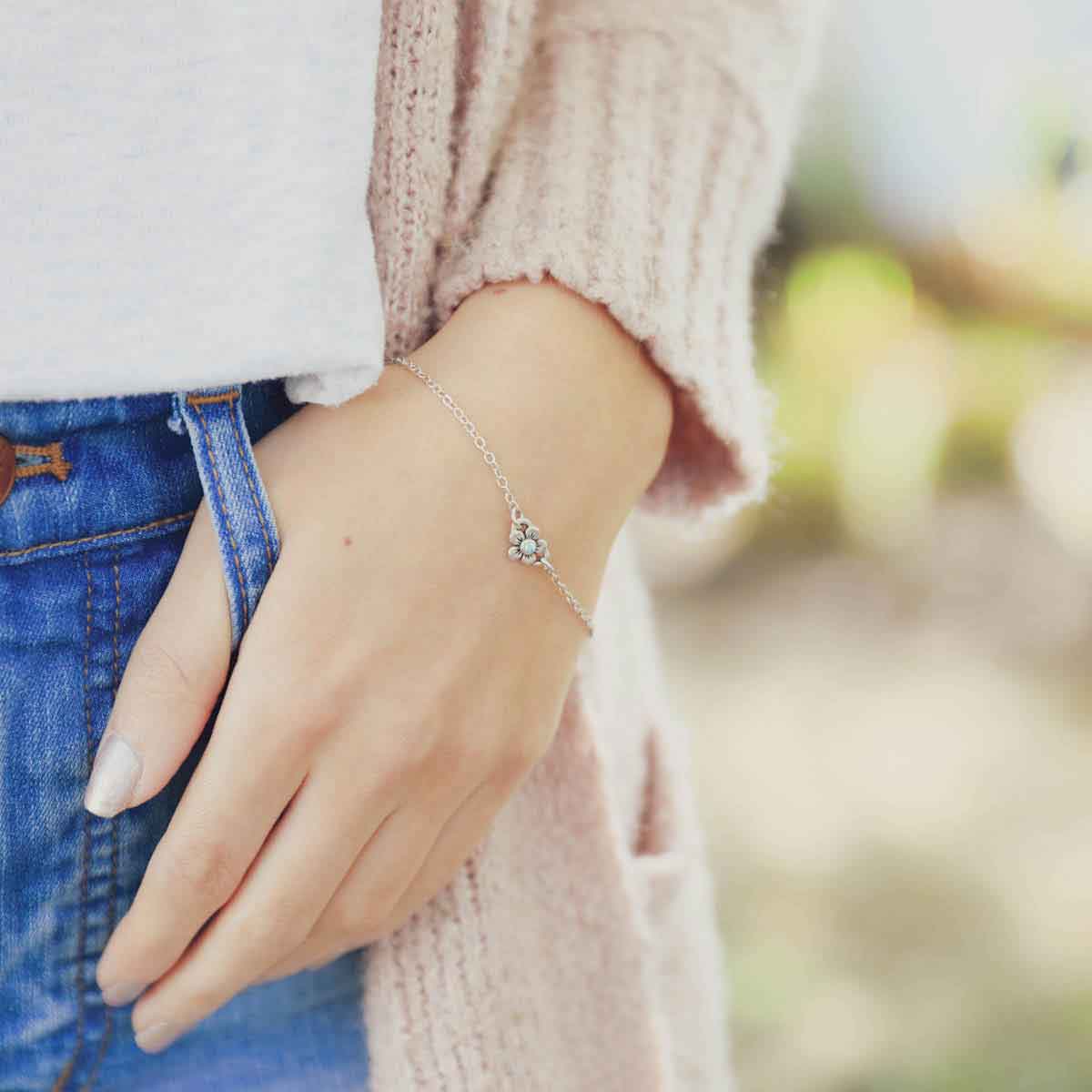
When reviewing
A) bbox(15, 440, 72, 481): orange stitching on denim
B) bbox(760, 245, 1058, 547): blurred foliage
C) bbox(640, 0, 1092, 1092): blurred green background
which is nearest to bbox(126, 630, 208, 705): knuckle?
bbox(15, 440, 72, 481): orange stitching on denim

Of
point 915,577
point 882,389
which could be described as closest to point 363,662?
point 915,577

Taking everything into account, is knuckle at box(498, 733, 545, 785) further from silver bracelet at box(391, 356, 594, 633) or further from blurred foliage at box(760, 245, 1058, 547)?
blurred foliage at box(760, 245, 1058, 547)

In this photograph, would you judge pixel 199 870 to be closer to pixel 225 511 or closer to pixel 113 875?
pixel 113 875

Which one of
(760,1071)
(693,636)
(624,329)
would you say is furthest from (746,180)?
(693,636)

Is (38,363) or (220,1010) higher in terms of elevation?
(38,363)

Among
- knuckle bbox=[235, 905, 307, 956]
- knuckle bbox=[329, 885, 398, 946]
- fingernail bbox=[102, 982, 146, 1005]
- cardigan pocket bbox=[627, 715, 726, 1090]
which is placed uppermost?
knuckle bbox=[235, 905, 307, 956]

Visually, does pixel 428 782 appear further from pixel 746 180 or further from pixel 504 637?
pixel 746 180

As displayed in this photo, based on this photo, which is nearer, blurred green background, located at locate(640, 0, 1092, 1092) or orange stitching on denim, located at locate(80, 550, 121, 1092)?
orange stitching on denim, located at locate(80, 550, 121, 1092)
